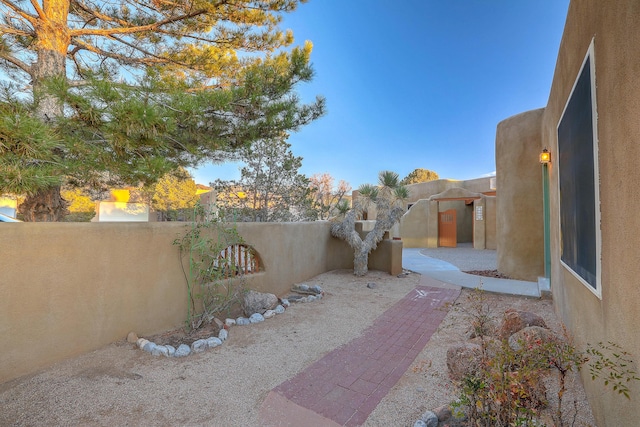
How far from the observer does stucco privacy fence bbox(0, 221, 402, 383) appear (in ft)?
10.3

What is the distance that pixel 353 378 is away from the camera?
3293 millimetres

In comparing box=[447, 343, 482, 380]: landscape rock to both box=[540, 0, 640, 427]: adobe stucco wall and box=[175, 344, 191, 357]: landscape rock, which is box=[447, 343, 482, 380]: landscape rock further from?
box=[175, 344, 191, 357]: landscape rock

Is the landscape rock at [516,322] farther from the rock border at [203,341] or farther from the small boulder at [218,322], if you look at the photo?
the small boulder at [218,322]

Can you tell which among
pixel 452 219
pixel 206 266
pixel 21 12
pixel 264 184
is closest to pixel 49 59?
pixel 21 12

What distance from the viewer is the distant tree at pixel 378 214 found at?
28.2 ft

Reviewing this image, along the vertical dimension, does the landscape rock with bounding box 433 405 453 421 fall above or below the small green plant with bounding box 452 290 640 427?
below

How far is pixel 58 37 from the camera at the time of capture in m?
5.07

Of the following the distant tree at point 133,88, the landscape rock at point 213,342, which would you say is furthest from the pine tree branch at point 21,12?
the landscape rock at point 213,342

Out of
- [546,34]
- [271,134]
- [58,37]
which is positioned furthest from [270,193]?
[546,34]

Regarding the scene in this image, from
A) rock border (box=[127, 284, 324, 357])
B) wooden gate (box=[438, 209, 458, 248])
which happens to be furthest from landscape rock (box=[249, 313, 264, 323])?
wooden gate (box=[438, 209, 458, 248])

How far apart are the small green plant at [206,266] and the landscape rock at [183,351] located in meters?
0.73

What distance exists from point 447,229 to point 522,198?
9770mm

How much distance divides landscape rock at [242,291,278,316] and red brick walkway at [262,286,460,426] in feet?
6.49

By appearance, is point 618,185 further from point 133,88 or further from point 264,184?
point 264,184
